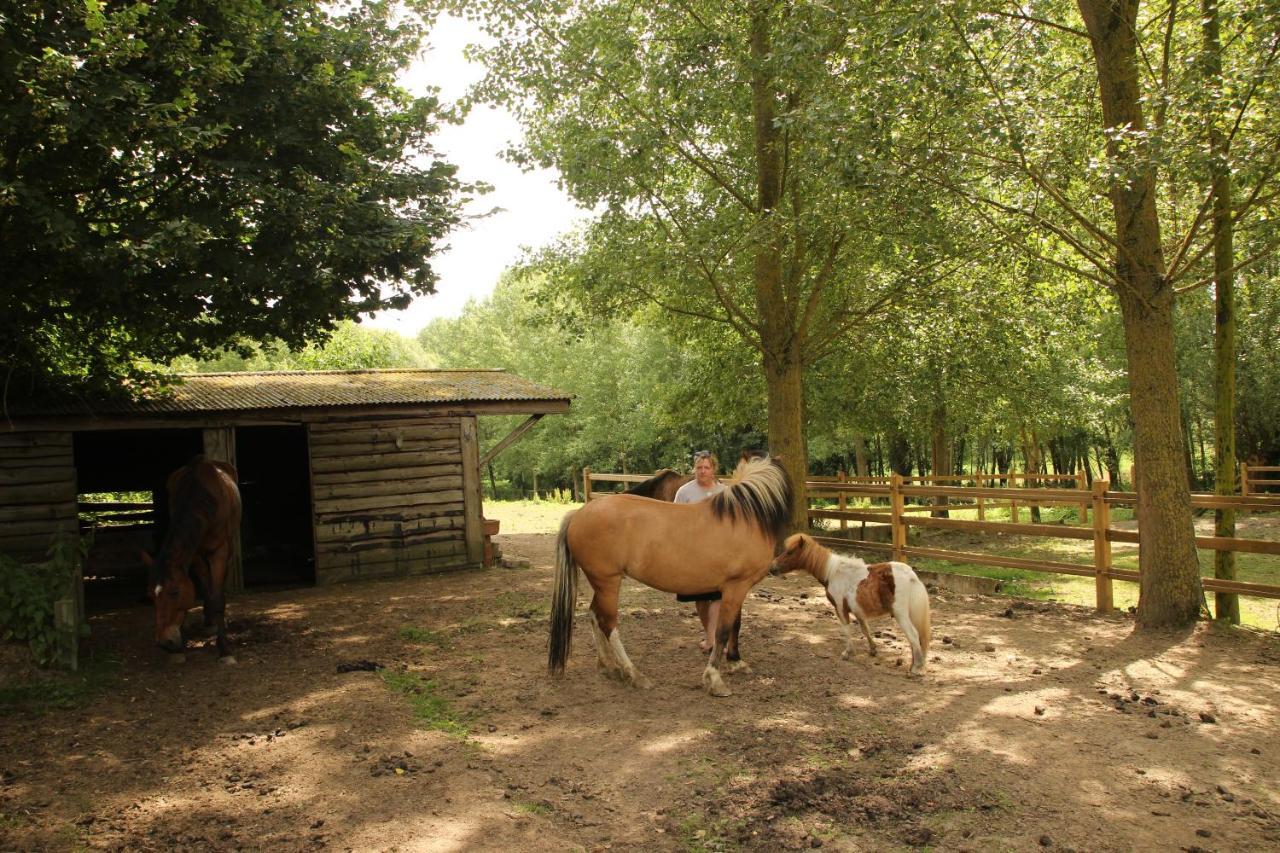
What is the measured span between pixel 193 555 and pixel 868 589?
581 centimetres

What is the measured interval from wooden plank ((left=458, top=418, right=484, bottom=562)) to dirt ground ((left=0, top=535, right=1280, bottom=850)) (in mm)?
4388

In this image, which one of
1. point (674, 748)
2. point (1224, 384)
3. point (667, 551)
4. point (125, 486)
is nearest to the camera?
point (674, 748)

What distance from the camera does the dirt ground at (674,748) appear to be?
381 cm

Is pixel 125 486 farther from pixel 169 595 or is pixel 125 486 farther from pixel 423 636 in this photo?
pixel 423 636

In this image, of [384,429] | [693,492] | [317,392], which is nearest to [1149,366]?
[693,492]

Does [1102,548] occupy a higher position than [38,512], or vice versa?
[38,512]

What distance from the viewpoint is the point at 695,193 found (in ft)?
43.5

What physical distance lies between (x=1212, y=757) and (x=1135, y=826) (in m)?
1.21

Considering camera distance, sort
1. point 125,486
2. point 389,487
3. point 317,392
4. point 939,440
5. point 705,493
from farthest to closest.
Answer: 1. point 939,440
2. point 125,486
3. point 389,487
4. point 317,392
5. point 705,493

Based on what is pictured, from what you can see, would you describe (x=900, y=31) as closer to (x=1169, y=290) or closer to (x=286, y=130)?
(x=1169, y=290)

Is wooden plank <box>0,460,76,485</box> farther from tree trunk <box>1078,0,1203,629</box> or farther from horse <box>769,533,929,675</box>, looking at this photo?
tree trunk <box>1078,0,1203,629</box>

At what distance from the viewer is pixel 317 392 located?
38.0 ft

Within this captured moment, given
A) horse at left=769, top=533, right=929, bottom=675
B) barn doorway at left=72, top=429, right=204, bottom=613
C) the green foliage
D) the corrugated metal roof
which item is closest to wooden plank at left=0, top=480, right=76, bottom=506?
the corrugated metal roof

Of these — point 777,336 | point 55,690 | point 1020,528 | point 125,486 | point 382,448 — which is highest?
point 777,336
